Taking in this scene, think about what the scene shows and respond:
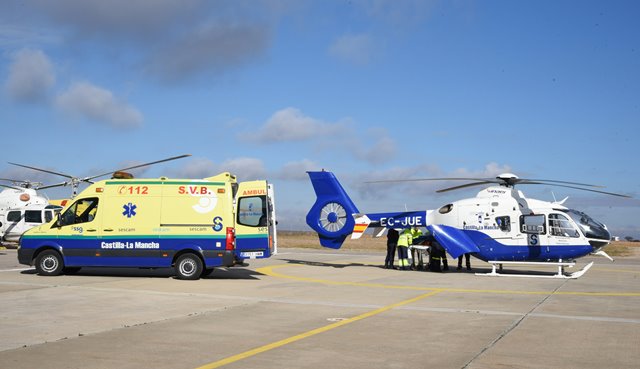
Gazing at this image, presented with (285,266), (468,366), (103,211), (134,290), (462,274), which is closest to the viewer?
(468,366)

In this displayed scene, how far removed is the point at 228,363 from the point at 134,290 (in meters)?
8.15

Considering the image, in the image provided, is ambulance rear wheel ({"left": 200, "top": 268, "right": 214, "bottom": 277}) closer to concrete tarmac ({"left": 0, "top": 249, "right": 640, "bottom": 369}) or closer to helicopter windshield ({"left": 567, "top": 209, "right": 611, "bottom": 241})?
concrete tarmac ({"left": 0, "top": 249, "right": 640, "bottom": 369})


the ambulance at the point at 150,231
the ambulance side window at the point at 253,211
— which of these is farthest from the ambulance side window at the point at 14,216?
the ambulance side window at the point at 253,211

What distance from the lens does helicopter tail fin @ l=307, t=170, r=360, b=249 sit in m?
23.7

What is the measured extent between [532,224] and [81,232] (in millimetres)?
13927

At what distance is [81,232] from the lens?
1786 centimetres

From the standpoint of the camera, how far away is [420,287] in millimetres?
16547

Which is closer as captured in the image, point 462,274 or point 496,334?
point 496,334

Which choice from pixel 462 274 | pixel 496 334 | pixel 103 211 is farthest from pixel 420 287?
pixel 103 211

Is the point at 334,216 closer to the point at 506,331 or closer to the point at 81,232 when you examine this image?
the point at 81,232

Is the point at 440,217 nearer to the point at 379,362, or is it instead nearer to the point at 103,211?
the point at 103,211

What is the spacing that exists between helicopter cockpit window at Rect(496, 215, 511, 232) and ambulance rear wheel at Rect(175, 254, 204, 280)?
9809 millimetres

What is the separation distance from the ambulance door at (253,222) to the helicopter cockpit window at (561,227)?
29.7 feet

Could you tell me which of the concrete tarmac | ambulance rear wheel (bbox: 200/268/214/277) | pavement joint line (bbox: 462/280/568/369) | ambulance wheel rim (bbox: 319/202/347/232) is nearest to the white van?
the concrete tarmac
